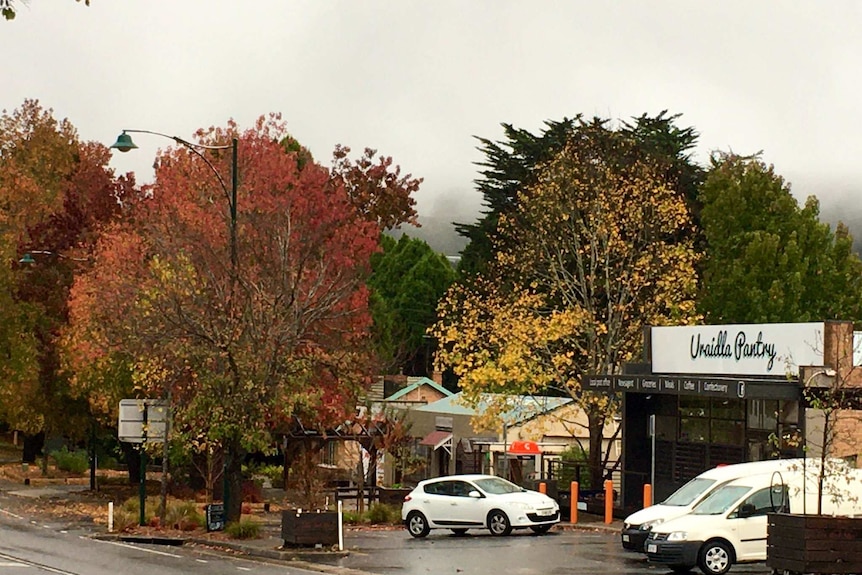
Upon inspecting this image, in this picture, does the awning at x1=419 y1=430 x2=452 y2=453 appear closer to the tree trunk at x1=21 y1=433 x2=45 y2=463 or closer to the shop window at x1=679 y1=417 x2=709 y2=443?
the shop window at x1=679 y1=417 x2=709 y2=443

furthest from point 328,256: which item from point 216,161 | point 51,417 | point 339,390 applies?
point 51,417

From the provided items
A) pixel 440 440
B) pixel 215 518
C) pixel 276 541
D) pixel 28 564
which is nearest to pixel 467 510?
pixel 276 541

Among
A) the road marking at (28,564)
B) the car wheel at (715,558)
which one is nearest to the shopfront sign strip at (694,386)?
the car wheel at (715,558)

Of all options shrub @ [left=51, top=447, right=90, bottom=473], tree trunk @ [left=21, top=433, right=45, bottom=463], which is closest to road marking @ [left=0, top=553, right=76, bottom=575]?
shrub @ [left=51, top=447, right=90, bottom=473]

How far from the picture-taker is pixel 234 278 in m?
34.1

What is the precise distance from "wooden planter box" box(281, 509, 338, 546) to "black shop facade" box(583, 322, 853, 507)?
970cm

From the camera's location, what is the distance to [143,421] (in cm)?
3806

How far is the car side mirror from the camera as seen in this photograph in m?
24.6

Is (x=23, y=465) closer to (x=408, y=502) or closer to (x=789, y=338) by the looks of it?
(x=408, y=502)

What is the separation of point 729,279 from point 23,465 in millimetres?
32040

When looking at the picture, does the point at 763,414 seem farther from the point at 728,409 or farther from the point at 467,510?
the point at 467,510

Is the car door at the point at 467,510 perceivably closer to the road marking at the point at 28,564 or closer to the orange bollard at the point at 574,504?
the orange bollard at the point at 574,504

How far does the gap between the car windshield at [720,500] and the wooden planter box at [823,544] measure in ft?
15.5

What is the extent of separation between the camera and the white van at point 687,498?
84.3 feet
